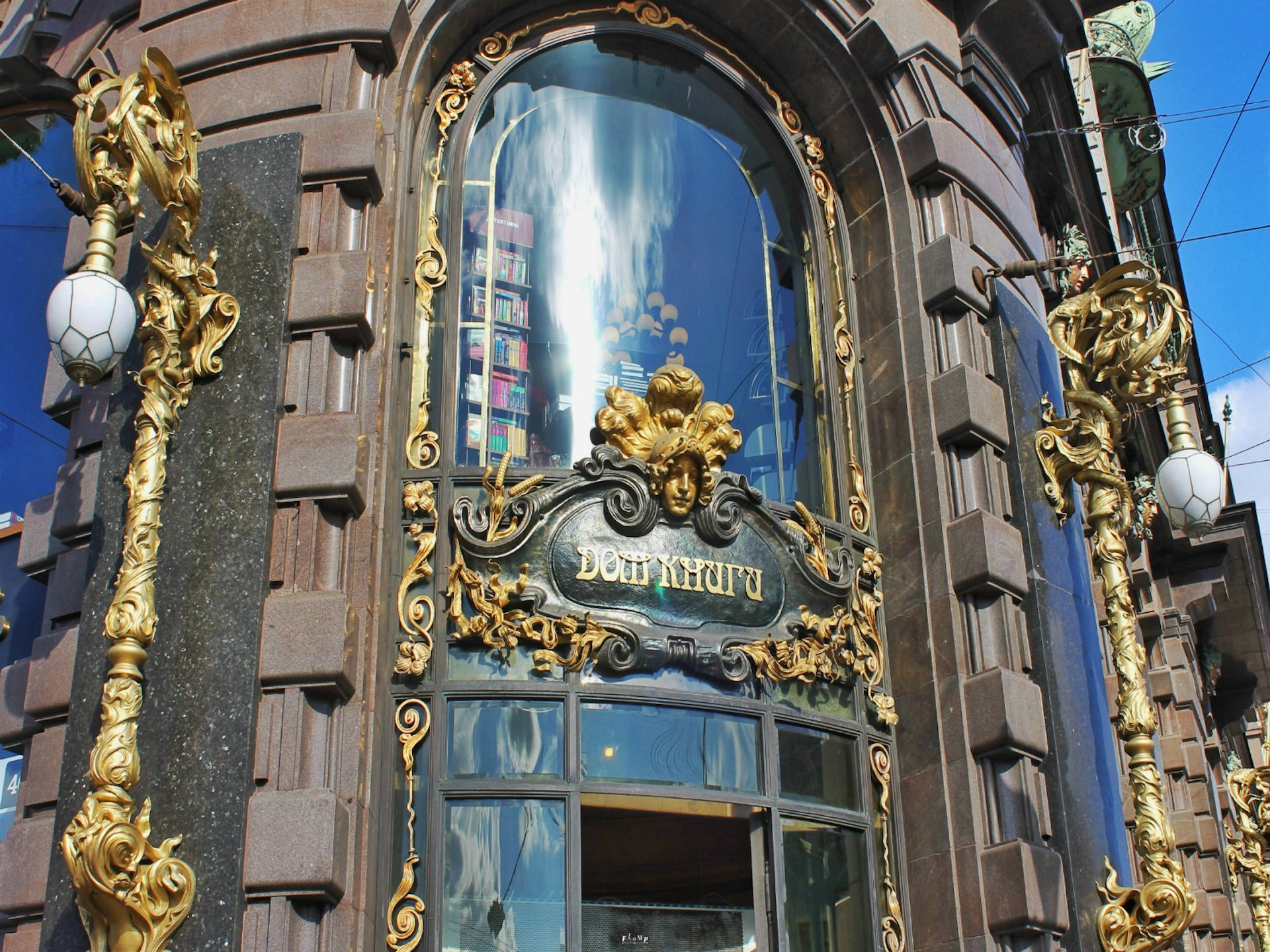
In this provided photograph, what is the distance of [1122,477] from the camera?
14367mm

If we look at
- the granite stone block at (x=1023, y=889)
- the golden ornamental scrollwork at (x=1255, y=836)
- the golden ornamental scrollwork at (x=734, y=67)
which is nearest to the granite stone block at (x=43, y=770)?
the golden ornamental scrollwork at (x=734, y=67)

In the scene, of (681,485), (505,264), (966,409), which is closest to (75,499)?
(505,264)

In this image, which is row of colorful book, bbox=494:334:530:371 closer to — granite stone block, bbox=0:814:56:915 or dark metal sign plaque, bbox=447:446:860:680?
dark metal sign plaque, bbox=447:446:860:680

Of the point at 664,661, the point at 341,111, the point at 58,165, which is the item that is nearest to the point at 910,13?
the point at 341,111

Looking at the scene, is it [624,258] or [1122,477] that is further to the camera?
[1122,477]

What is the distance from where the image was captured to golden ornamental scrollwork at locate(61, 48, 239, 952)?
9.36 m

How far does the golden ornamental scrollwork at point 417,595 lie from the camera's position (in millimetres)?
11461

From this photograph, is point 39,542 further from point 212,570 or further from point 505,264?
point 505,264

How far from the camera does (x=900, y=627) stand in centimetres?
1347

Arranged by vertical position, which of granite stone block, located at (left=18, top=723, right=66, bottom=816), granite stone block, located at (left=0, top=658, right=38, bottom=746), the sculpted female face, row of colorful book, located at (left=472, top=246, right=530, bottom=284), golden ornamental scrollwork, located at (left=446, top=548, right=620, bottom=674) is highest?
row of colorful book, located at (left=472, top=246, right=530, bottom=284)

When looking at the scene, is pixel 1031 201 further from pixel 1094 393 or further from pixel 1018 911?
pixel 1018 911

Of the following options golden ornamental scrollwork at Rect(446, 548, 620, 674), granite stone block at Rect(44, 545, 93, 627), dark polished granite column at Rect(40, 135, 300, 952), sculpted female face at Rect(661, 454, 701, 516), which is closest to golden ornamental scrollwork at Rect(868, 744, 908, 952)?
sculpted female face at Rect(661, 454, 701, 516)

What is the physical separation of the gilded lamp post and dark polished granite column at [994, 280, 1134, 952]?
0.24 m

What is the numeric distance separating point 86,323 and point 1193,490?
872cm
